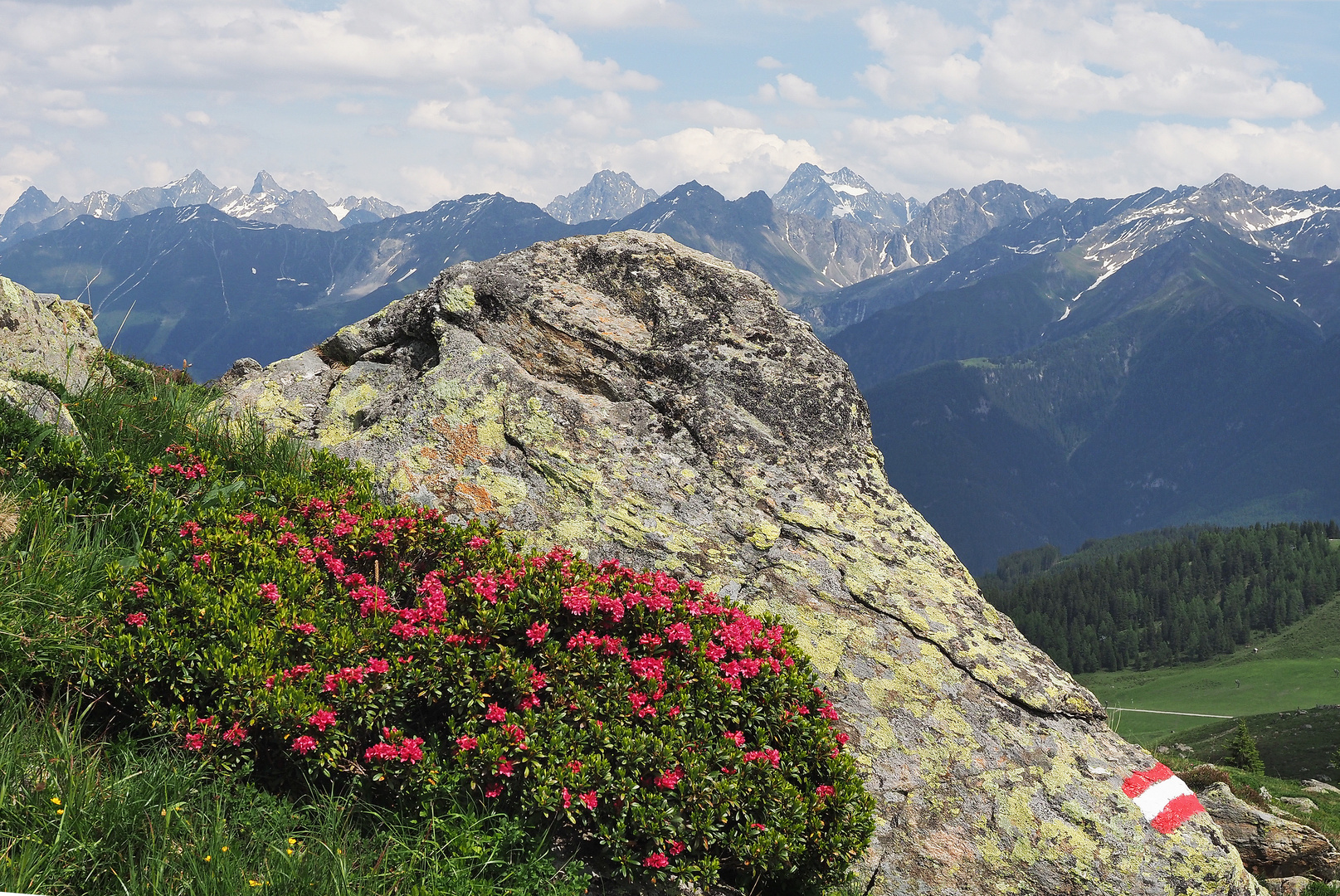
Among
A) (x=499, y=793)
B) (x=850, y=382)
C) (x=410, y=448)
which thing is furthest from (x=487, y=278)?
(x=499, y=793)

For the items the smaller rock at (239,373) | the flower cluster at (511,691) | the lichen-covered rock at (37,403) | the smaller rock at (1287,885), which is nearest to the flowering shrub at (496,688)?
Result: the flower cluster at (511,691)

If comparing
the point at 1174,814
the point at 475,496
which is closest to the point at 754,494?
the point at 475,496

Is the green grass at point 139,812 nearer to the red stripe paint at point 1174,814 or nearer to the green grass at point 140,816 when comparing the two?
the green grass at point 140,816

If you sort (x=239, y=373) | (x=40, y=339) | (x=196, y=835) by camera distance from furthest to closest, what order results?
(x=239, y=373)
(x=40, y=339)
(x=196, y=835)

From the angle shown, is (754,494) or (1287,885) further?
(1287,885)

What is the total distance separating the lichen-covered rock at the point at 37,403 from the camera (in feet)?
27.7

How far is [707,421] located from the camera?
11.7 m

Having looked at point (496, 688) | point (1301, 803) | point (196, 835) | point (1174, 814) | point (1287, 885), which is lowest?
point (1301, 803)

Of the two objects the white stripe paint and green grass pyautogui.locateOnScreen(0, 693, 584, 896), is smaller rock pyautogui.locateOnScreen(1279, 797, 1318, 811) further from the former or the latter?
green grass pyautogui.locateOnScreen(0, 693, 584, 896)

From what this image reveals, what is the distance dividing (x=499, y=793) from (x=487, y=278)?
8783mm

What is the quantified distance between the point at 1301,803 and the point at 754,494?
2953 centimetres

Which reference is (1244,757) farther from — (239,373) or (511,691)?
(511,691)

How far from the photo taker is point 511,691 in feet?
21.3

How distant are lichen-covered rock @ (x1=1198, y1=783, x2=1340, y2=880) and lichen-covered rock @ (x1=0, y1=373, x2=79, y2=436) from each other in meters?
19.9
